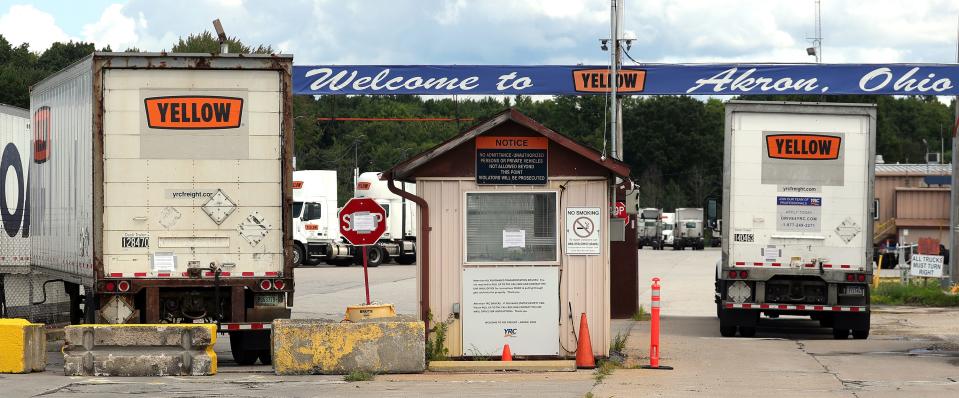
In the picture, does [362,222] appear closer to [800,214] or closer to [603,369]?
[603,369]

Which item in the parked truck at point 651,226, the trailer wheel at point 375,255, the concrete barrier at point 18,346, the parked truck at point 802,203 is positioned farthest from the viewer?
the parked truck at point 651,226

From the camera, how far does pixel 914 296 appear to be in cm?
3061

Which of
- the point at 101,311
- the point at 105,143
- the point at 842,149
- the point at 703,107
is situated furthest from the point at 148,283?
the point at 703,107

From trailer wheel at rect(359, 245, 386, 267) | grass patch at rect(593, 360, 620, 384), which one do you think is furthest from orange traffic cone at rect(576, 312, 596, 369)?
trailer wheel at rect(359, 245, 386, 267)

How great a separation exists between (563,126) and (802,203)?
91.8 metres

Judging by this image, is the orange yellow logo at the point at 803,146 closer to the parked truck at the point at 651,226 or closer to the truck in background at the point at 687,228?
the truck in background at the point at 687,228

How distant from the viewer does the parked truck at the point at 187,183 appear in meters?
15.7

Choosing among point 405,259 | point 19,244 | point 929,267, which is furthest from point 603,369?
point 405,259

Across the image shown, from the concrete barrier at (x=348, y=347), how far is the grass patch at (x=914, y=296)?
17.5 metres

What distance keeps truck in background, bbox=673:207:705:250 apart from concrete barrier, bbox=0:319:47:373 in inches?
3011

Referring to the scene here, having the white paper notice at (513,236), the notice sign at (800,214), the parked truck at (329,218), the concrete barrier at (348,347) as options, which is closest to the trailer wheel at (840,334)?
the notice sign at (800,214)

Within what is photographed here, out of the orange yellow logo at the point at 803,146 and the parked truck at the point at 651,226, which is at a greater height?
the orange yellow logo at the point at 803,146

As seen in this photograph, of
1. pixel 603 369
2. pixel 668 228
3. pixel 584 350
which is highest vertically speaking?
pixel 584 350

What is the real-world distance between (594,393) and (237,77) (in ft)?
18.5
